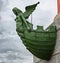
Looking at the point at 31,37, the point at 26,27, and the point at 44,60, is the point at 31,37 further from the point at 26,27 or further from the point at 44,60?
the point at 44,60

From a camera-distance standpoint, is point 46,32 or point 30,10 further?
point 30,10

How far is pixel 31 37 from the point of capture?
11.4m

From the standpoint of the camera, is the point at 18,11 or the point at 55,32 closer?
the point at 55,32

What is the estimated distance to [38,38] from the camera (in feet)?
37.2

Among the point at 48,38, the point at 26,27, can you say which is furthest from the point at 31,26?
the point at 48,38

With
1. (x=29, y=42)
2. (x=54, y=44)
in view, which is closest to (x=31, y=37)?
(x=29, y=42)

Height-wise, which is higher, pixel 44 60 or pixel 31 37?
pixel 31 37

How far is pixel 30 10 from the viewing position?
12.2 meters

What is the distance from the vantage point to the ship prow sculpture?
11.3 metres

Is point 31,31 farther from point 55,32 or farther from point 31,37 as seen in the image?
point 55,32

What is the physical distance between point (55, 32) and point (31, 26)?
111 cm

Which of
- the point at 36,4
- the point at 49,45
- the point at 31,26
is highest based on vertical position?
the point at 36,4

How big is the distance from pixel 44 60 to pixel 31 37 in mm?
1413

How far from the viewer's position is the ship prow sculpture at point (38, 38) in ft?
37.1
